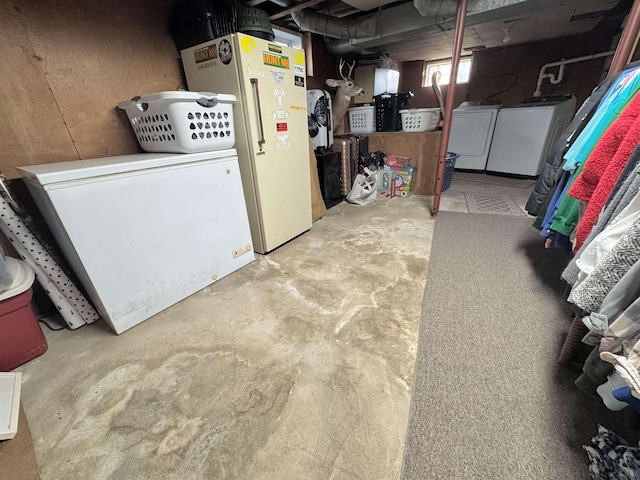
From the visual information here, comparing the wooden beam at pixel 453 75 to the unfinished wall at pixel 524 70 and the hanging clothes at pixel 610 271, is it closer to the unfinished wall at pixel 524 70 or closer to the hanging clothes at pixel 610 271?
the hanging clothes at pixel 610 271

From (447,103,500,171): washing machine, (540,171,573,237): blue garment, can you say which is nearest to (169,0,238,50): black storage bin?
(540,171,573,237): blue garment

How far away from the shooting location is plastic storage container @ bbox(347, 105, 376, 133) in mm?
3404

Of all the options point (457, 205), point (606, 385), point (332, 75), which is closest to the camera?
point (606, 385)

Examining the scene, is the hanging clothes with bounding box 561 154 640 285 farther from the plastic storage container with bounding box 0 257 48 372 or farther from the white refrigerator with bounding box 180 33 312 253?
the plastic storage container with bounding box 0 257 48 372

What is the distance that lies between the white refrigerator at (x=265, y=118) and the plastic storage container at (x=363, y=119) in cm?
173

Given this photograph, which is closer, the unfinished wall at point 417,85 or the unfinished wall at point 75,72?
the unfinished wall at point 75,72

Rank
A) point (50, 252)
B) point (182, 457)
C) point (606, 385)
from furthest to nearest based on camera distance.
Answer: point (50, 252), point (182, 457), point (606, 385)

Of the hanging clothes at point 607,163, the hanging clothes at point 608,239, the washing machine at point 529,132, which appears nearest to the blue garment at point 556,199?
the hanging clothes at point 607,163

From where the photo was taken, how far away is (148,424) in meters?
0.90

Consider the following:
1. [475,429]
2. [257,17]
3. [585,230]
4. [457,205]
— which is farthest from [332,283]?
[457,205]

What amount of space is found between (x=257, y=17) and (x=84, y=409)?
2.21 meters

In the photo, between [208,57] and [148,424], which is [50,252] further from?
[208,57]

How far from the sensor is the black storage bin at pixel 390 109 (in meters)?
3.22

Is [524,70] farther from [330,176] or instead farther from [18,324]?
[18,324]
